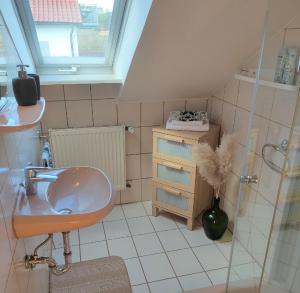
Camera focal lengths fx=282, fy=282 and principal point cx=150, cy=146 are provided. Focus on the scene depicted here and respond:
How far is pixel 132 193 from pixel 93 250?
723 millimetres

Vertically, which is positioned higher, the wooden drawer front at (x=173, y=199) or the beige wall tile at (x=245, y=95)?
the beige wall tile at (x=245, y=95)

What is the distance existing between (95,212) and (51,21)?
5.00ft

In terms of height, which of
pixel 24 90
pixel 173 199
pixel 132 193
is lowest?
pixel 132 193

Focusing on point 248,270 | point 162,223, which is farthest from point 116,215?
point 248,270

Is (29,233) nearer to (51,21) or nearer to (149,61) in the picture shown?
(149,61)

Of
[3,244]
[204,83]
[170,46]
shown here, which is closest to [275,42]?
[170,46]

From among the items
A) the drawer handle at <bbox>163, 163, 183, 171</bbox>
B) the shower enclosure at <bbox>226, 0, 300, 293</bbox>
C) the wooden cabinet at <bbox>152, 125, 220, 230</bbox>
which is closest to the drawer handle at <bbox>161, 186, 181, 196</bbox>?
the wooden cabinet at <bbox>152, 125, 220, 230</bbox>

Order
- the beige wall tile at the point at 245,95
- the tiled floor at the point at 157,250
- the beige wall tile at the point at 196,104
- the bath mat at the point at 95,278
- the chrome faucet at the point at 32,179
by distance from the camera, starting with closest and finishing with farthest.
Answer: the chrome faucet at the point at 32,179 → the bath mat at the point at 95,278 → the tiled floor at the point at 157,250 → the beige wall tile at the point at 245,95 → the beige wall tile at the point at 196,104

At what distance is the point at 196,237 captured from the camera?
7.38 ft

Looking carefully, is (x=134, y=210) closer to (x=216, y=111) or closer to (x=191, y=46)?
(x=216, y=111)

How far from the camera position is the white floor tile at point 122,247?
6.75 feet

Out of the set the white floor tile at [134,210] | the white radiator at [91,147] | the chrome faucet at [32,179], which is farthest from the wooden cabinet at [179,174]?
the chrome faucet at [32,179]

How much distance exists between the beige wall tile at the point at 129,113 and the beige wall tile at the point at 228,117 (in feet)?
2.32

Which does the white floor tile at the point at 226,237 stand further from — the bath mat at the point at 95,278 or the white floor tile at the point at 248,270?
the bath mat at the point at 95,278
